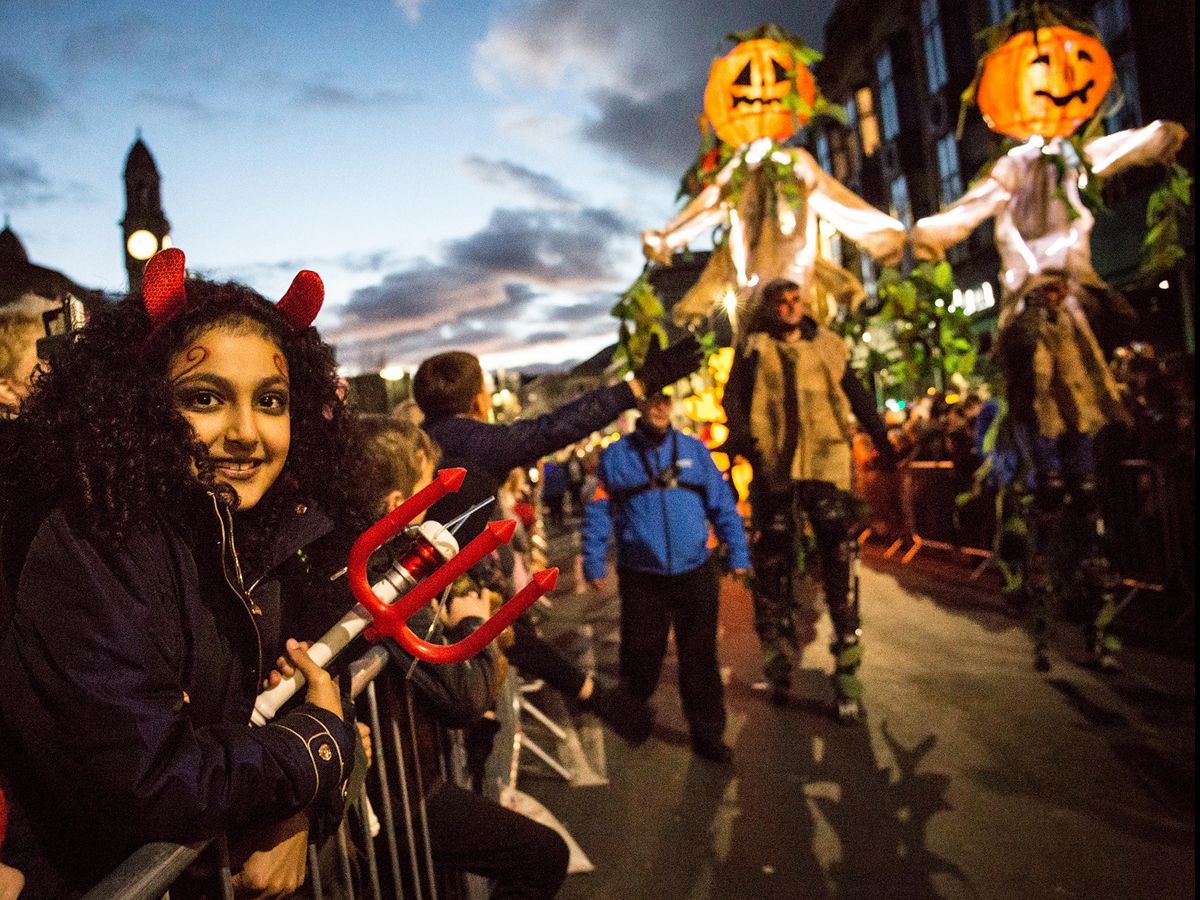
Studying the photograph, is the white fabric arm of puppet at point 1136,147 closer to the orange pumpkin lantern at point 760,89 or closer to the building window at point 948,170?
the orange pumpkin lantern at point 760,89

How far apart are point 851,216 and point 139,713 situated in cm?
549

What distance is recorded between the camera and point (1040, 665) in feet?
18.7

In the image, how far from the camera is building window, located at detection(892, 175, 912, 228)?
99.7ft

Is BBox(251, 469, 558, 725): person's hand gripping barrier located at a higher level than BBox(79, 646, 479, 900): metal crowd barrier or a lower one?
higher

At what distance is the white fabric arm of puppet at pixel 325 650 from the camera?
159 cm

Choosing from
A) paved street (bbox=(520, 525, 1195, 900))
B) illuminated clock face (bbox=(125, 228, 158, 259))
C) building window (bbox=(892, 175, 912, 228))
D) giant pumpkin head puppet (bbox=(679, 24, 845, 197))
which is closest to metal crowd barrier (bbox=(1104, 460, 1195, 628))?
paved street (bbox=(520, 525, 1195, 900))

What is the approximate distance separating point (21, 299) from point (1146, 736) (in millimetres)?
5229

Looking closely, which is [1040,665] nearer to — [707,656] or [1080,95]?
[707,656]

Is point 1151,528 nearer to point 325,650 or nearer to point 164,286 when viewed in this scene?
point 325,650

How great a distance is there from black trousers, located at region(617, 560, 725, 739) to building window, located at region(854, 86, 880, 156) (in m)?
32.5

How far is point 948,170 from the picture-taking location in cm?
2767

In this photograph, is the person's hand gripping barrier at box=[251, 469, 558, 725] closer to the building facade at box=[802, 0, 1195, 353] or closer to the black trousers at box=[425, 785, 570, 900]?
the black trousers at box=[425, 785, 570, 900]

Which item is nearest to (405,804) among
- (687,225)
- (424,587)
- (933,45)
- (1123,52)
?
(424,587)

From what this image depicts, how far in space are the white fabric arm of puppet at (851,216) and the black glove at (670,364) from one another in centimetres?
289
